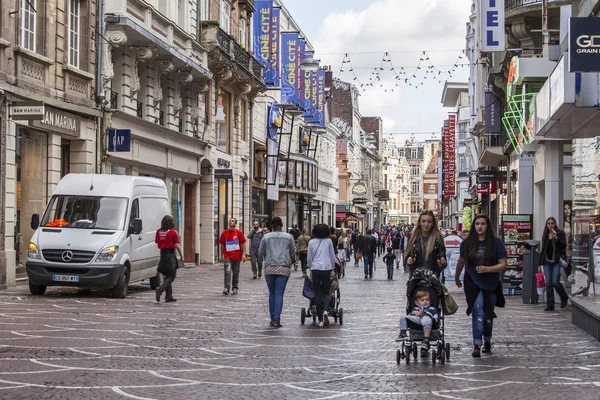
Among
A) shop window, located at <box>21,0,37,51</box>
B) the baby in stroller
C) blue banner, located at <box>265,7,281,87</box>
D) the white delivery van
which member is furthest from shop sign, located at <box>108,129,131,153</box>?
blue banner, located at <box>265,7,281,87</box>

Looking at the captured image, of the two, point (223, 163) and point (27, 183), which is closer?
point (27, 183)

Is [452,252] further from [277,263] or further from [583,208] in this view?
[277,263]

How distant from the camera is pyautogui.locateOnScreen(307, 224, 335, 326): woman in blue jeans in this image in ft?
53.0

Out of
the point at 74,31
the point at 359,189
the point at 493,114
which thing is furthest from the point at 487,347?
the point at 359,189

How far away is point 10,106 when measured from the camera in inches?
920

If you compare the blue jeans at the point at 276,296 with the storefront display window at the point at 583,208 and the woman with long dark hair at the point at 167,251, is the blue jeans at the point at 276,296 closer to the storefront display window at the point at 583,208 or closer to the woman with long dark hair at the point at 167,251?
the woman with long dark hair at the point at 167,251

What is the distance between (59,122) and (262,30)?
2462 centimetres

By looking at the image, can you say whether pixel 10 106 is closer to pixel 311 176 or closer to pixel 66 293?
pixel 66 293

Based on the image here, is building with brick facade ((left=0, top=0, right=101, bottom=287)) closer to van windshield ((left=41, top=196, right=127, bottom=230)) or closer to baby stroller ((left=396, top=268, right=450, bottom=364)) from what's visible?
van windshield ((left=41, top=196, right=127, bottom=230))

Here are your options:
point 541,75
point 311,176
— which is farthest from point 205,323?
point 311,176

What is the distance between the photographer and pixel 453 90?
107 m

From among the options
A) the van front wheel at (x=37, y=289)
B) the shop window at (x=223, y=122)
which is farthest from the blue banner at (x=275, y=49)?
the van front wheel at (x=37, y=289)

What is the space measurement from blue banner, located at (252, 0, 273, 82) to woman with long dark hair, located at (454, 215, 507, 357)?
37763 mm

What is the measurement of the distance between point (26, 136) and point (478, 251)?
15.0m
